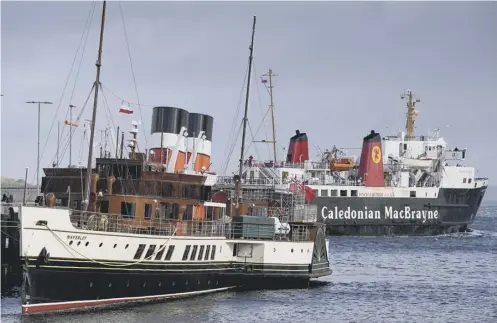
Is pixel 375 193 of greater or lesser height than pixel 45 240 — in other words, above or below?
above

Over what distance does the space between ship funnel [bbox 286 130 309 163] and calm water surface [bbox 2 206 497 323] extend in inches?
1785

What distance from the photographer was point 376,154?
115 m

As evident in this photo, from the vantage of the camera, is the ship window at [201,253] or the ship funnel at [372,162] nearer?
the ship window at [201,253]

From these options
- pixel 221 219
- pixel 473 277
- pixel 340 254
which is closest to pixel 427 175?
pixel 340 254

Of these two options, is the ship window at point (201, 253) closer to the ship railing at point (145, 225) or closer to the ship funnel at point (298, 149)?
the ship railing at point (145, 225)

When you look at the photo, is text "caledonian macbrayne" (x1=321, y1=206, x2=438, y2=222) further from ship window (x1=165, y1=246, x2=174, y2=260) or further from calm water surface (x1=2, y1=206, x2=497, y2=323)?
ship window (x1=165, y1=246, x2=174, y2=260)

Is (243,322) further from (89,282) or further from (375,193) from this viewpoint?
(375,193)

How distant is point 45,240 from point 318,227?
18.4m

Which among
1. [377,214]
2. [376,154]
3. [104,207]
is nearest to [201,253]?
[104,207]

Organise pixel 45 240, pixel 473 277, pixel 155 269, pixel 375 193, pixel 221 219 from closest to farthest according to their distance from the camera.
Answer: pixel 45 240 < pixel 155 269 < pixel 221 219 < pixel 473 277 < pixel 375 193

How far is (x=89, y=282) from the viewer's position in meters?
40.9

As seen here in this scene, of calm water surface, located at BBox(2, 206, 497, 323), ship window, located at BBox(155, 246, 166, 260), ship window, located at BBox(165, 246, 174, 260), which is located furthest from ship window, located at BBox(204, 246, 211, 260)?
ship window, located at BBox(155, 246, 166, 260)

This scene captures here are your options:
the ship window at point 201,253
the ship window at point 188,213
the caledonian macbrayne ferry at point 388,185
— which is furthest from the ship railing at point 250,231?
the caledonian macbrayne ferry at point 388,185

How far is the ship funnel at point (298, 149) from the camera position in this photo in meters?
123
